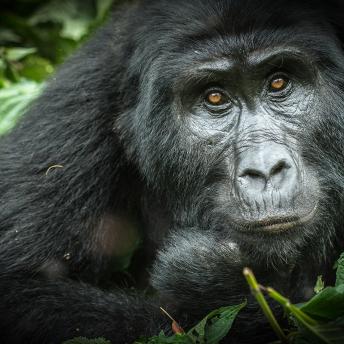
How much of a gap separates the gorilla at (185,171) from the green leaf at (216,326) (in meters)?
0.41

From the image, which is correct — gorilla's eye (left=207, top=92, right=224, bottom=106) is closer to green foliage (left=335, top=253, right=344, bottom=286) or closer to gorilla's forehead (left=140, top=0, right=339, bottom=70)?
gorilla's forehead (left=140, top=0, right=339, bottom=70)

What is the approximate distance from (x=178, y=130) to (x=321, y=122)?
0.89 meters

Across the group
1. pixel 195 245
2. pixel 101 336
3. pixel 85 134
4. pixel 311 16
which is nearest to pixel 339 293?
pixel 195 245

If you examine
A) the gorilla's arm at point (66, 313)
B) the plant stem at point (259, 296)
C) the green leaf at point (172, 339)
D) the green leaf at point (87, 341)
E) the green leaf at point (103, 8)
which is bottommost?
the gorilla's arm at point (66, 313)

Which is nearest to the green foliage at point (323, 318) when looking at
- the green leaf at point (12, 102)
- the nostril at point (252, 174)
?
the nostril at point (252, 174)

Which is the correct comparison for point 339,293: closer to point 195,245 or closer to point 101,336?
point 195,245

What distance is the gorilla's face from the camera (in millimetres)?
4293

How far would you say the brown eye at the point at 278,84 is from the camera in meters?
4.68

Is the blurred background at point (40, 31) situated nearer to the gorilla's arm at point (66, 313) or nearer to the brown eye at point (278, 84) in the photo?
the gorilla's arm at point (66, 313)

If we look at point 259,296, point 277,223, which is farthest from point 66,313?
point 259,296

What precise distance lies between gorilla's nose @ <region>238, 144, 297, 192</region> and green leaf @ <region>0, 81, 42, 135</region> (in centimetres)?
297

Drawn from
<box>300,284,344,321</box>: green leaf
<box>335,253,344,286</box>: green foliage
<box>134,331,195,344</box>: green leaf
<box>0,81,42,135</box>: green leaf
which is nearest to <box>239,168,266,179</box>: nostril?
<box>335,253,344,286</box>: green foliage

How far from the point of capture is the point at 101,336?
4527 mm

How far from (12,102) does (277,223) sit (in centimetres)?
352
